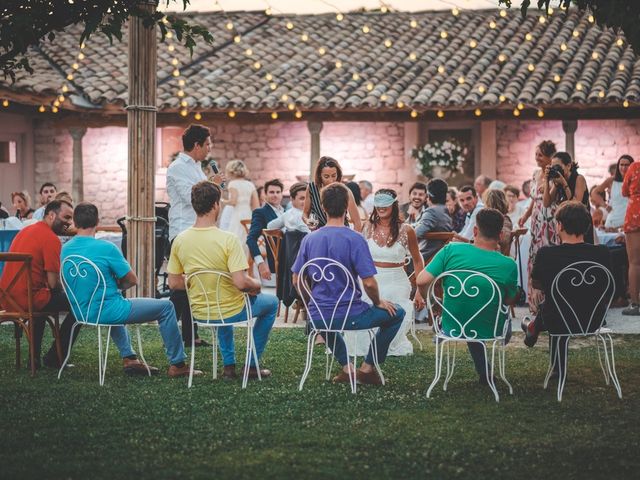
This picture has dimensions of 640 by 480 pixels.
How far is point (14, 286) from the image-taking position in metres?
6.72

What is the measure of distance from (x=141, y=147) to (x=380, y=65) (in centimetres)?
1012

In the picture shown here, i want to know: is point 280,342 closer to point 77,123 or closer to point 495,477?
point 495,477

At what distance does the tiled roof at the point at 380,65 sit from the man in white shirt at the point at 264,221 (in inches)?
246

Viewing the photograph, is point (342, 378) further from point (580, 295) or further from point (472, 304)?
point (580, 295)

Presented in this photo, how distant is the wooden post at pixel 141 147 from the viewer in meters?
8.86

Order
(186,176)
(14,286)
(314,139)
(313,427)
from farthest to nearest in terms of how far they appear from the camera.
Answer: (314,139)
(186,176)
(14,286)
(313,427)

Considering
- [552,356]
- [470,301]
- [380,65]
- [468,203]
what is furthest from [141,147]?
[380,65]

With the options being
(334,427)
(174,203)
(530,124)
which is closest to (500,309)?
(334,427)

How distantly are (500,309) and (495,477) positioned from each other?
1.69m

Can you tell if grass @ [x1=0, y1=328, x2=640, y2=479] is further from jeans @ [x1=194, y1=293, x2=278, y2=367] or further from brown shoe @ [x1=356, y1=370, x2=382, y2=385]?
jeans @ [x1=194, y1=293, x2=278, y2=367]

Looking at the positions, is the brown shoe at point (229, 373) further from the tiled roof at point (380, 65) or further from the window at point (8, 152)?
the window at point (8, 152)

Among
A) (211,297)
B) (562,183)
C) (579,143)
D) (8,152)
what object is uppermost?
(579,143)

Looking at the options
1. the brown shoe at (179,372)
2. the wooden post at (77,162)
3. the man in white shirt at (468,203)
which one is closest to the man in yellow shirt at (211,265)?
the brown shoe at (179,372)

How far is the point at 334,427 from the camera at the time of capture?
5.04m
